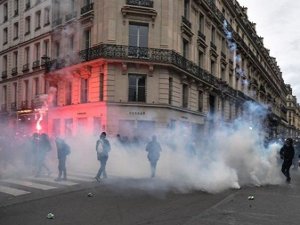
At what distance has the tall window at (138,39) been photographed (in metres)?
26.6

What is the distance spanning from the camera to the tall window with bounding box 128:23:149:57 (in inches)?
1048

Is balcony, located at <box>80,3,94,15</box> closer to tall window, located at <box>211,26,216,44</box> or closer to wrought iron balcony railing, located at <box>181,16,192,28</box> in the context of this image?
wrought iron balcony railing, located at <box>181,16,192,28</box>

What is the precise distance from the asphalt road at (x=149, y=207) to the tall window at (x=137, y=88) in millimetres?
14700

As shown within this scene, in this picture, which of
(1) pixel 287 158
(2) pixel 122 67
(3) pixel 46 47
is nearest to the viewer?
(1) pixel 287 158

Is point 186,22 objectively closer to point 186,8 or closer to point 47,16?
point 186,8

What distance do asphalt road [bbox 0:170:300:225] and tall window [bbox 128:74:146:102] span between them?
48.2 feet

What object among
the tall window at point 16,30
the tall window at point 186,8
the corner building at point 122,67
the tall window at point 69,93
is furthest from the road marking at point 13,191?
the tall window at point 16,30

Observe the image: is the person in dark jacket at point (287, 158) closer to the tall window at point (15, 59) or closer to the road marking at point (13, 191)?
the road marking at point (13, 191)

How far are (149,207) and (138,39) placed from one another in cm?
1906

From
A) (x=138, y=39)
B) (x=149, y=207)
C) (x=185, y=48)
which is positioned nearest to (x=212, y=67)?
(x=185, y=48)

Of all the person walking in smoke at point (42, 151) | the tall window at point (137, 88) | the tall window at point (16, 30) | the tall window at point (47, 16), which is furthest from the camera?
the tall window at point (16, 30)

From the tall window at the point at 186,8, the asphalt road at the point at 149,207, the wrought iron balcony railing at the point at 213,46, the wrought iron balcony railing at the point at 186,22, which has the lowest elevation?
the asphalt road at the point at 149,207

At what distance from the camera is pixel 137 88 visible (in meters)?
26.9

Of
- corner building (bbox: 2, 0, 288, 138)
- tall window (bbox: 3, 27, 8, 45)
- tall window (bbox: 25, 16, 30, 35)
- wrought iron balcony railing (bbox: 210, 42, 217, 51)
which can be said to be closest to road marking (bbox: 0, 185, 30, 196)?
corner building (bbox: 2, 0, 288, 138)
